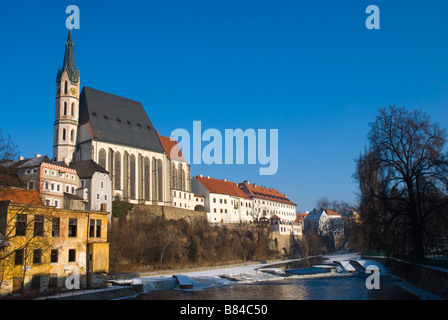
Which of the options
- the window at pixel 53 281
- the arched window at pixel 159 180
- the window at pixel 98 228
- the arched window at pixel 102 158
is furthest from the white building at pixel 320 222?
the window at pixel 53 281

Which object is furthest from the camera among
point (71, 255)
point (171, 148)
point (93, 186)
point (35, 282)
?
point (171, 148)

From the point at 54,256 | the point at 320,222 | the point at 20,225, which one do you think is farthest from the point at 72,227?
the point at 320,222

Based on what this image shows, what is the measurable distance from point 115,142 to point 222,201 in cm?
2803

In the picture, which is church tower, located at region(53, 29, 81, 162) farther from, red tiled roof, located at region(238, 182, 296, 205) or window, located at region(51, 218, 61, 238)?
red tiled roof, located at region(238, 182, 296, 205)

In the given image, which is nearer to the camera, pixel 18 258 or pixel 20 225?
pixel 18 258

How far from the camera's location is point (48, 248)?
31.9 metres

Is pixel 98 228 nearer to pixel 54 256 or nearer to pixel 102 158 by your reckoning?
pixel 54 256

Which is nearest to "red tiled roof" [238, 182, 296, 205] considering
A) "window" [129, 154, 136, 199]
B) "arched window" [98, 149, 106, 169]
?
"window" [129, 154, 136, 199]

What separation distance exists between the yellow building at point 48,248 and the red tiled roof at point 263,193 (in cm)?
7207

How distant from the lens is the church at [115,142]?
71.8 m

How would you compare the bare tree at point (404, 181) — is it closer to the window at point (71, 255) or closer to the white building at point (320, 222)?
the window at point (71, 255)

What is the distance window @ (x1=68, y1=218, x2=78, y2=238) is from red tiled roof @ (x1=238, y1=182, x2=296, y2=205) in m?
73.3
